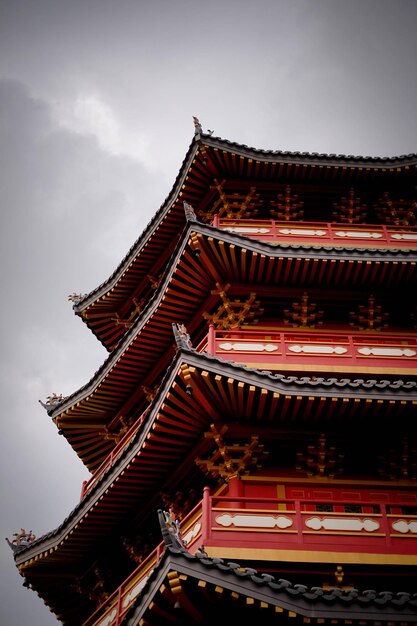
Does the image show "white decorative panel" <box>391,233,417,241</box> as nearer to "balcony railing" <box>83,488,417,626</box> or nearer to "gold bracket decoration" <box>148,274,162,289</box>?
"gold bracket decoration" <box>148,274,162,289</box>

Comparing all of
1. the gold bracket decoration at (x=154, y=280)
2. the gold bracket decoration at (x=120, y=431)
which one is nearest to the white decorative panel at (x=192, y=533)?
the gold bracket decoration at (x=120, y=431)

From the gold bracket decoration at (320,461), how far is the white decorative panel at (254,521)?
203cm

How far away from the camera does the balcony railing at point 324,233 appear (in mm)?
18156

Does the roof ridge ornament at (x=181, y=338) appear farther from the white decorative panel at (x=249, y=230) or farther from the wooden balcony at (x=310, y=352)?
the white decorative panel at (x=249, y=230)

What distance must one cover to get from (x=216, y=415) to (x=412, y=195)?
988 cm

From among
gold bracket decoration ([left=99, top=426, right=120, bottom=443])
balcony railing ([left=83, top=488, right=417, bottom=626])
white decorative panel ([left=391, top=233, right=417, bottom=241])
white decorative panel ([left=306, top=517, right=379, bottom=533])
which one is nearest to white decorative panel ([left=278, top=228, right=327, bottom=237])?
white decorative panel ([left=391, top=233, right=417, bottom=241])

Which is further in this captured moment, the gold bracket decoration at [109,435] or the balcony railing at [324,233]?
the gold bracket decoration at [109,435]

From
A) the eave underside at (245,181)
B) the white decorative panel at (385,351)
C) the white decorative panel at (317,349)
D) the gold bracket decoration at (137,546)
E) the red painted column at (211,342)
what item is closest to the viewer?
the red painted column at (211,342)

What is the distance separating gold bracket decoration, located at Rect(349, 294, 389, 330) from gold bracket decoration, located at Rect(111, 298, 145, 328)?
691 centimetres

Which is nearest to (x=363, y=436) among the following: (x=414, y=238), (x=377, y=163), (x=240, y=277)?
(x=240, y=277)

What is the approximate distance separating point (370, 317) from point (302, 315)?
1678 millimetres

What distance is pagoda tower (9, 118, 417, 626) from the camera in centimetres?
1159

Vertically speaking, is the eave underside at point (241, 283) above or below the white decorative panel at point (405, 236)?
below

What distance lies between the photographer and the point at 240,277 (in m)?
16.9
